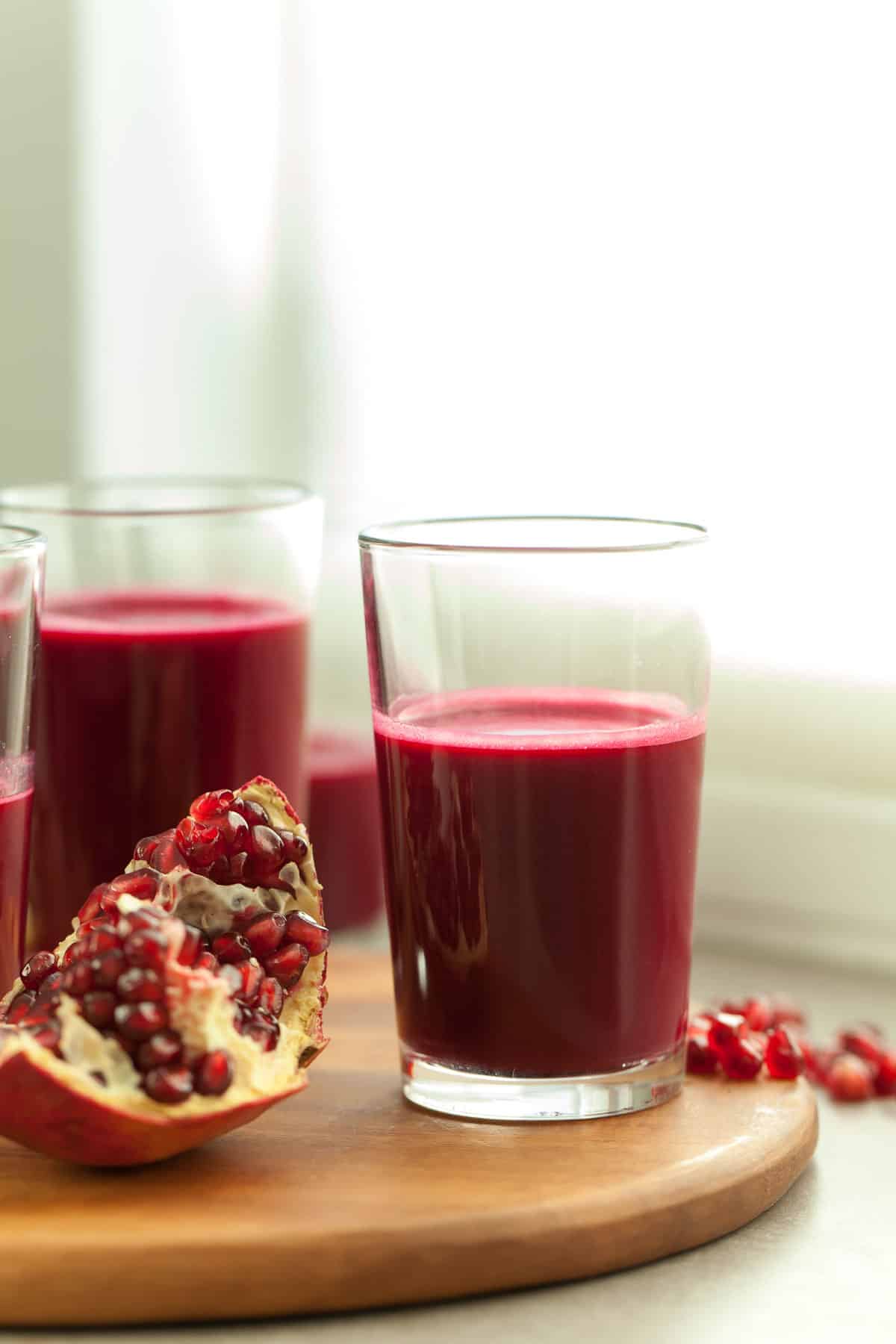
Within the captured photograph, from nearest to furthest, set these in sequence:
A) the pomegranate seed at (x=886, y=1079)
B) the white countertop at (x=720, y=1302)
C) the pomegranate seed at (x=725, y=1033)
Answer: the white countertop at (x=720, y=1302)
the pomegranate seed at (x=725, y=1033)
the pomegranate seed at (x=886, y=1079)

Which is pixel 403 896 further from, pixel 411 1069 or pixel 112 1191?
pixel 112 1191

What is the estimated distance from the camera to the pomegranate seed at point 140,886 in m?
1.09

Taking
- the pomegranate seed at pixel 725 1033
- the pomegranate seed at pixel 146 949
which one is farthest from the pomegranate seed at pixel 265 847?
the pomegranate seed at pixel 725 1033

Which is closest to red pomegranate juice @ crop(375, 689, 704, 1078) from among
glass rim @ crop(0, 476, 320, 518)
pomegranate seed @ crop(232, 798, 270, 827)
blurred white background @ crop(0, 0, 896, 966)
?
pomegranate seed @ crop(232, 798, 270, 827)

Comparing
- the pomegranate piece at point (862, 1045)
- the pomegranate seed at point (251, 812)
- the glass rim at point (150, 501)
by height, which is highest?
the glass rim at point (150, 501)

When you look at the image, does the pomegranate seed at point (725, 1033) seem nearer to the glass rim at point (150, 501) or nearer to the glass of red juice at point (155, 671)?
the glass of red juice at point (155, 671)

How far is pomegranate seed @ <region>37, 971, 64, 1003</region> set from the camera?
3.31 feet

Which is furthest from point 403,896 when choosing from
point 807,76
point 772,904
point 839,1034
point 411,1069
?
point 807,76

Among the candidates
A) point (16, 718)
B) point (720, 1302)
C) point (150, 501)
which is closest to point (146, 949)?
point (16, 718)

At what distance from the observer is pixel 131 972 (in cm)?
99

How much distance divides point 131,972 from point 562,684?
0.37 meters

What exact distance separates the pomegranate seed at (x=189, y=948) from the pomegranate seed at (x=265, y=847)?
0.09 meters

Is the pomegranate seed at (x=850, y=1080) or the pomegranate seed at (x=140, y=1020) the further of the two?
the pomegranate seed at (x=850, y=1080)

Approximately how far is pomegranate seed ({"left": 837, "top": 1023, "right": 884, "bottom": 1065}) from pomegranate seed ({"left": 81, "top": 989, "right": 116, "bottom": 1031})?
639 millimetres
